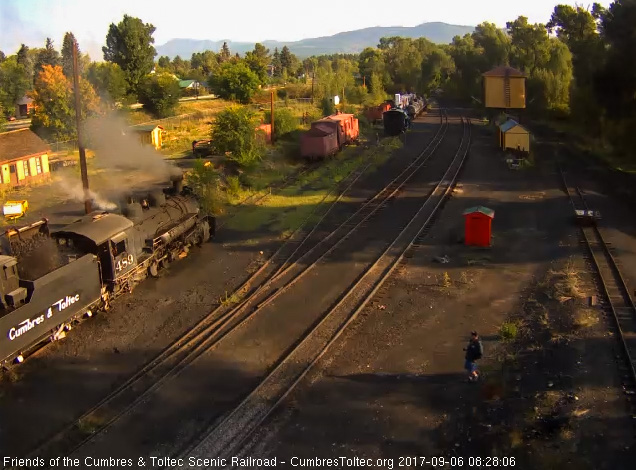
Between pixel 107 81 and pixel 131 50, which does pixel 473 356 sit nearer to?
pixel 107 81

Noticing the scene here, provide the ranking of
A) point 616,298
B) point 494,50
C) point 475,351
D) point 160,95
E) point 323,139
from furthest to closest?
point 494,50
point 160,95
point 323,139
point 616,298
point 475,351

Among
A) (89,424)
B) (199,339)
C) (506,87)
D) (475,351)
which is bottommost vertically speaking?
(89,424)

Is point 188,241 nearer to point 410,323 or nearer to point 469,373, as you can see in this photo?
point 410,323

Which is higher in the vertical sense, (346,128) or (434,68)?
(434,68)

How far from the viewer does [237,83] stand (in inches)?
2655

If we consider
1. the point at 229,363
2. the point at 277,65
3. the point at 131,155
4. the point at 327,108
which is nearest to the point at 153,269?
the point at 229,363

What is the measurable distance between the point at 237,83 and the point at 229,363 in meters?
59.4

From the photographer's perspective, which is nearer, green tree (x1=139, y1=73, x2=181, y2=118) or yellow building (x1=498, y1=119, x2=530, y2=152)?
yellow building (x1=498, y1=119, x2=530, y2=152)

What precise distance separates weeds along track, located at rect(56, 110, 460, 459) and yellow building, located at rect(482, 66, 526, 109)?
3273 centimetres

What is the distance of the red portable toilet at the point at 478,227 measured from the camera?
19.7 m

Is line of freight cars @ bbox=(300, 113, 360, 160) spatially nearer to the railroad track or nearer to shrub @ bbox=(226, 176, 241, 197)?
shrub @ bbox=(226, 176, 241, 197)

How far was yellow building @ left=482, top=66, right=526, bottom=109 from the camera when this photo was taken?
153 feet

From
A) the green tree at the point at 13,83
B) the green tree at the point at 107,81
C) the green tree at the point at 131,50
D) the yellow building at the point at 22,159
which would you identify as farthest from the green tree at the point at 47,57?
the yellow building at the point at 22,159

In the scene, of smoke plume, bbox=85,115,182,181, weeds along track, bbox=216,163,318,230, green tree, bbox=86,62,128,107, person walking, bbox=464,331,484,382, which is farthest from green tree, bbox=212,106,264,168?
green tree, bbox=86,62,128,107
